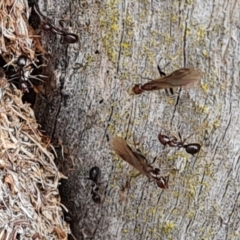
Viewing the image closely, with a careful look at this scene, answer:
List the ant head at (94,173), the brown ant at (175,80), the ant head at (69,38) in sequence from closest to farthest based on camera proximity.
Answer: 1. the brown ant at (175,80)
2. the ant head at (69,38)
3. the ant head at (94,173)

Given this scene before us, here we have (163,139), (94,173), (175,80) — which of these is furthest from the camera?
(94,173)

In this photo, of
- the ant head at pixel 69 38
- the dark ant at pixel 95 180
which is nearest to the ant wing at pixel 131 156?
the dark ant at pixel 95 180

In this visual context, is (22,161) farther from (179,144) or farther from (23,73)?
(179,144)

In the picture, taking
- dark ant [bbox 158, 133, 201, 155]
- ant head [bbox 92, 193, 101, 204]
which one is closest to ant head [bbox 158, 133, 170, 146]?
dark ant [bbox 158, 133, 201, 155]

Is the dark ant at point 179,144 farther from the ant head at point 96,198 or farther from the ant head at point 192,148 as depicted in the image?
the ant head at point 96,198

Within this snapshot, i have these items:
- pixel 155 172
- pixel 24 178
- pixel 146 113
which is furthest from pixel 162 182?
pixel 24 178

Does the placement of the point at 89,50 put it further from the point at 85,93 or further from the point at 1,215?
the point at 1,215

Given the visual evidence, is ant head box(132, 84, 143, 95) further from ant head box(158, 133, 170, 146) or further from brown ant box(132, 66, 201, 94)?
ant head box(158, 133, 170, 146)

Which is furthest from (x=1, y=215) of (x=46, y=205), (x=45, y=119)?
(x=45, y=119)
